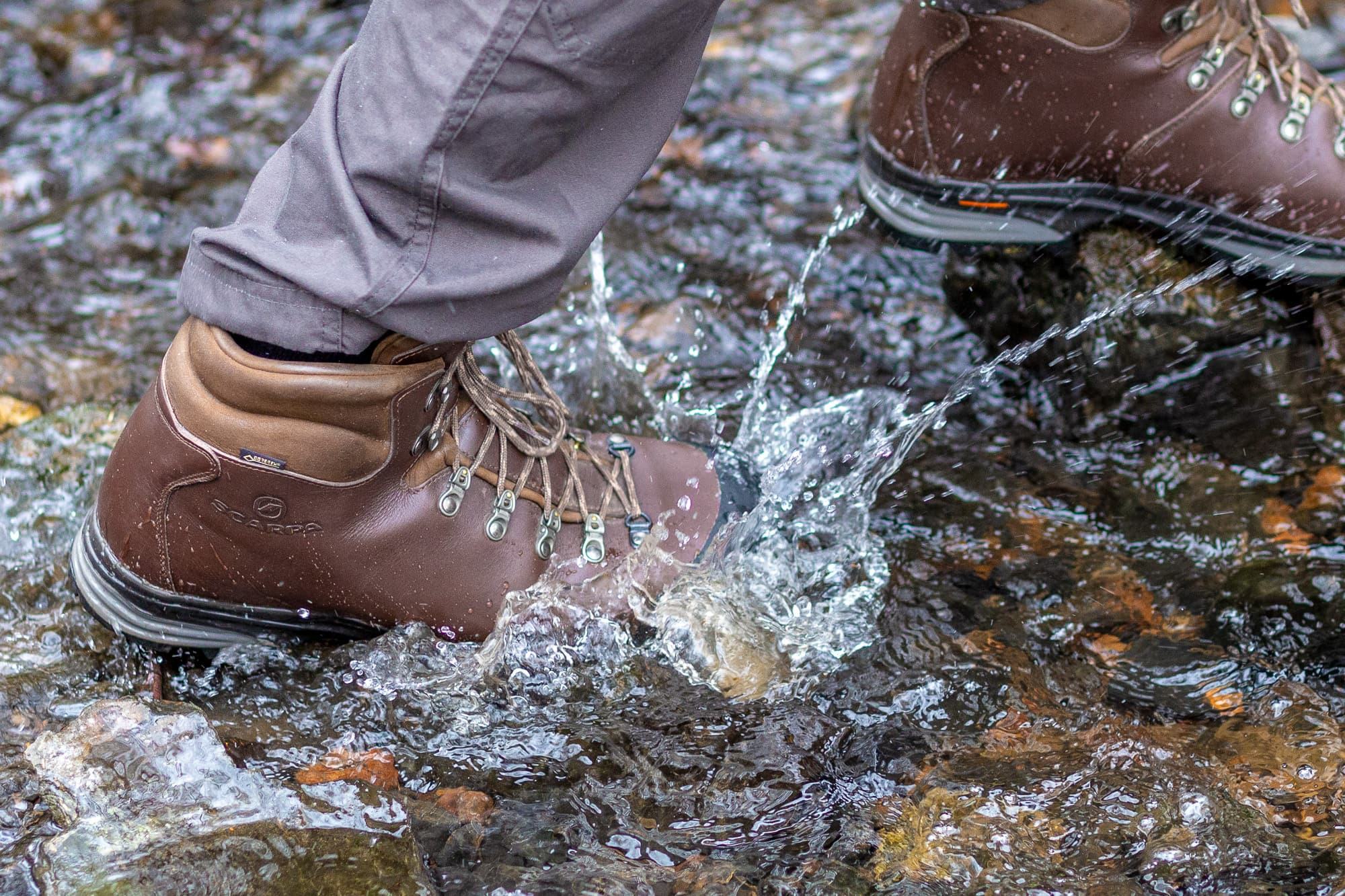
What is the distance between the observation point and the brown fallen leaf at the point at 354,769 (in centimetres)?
169

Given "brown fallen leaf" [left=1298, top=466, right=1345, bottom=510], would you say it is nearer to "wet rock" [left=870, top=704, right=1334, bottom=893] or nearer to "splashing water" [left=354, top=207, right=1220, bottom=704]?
"splashing water" [left=354, top=207, right=1220, bottom=704]

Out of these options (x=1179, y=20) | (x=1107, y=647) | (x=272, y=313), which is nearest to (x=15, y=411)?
(x=272, y=313)

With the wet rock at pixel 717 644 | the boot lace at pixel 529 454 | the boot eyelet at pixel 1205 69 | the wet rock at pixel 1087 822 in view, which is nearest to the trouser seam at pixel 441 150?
the boot lace at pixel 529 454

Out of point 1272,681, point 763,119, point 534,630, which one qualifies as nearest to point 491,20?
point 534,630

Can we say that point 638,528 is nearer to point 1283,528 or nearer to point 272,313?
point 272,313

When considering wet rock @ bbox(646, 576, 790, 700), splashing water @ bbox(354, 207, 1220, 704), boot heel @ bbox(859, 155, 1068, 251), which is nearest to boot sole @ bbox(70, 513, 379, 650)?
splashing water @ bbox(354, 207, 1220, 704)

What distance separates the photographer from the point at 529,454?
192cm

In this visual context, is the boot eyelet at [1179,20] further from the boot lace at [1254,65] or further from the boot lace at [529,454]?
the boot lace at [529,454]

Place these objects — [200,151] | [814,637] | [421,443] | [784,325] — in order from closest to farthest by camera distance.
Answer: [421,443] < [814,637] < [784,325] < [200,151]

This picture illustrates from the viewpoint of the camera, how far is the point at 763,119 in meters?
3.84

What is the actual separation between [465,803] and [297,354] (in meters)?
0.71

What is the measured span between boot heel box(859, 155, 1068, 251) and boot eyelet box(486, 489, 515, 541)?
51.3 inches

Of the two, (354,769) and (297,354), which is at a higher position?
(297,354)

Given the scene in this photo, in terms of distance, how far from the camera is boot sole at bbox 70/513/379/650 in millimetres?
1828
